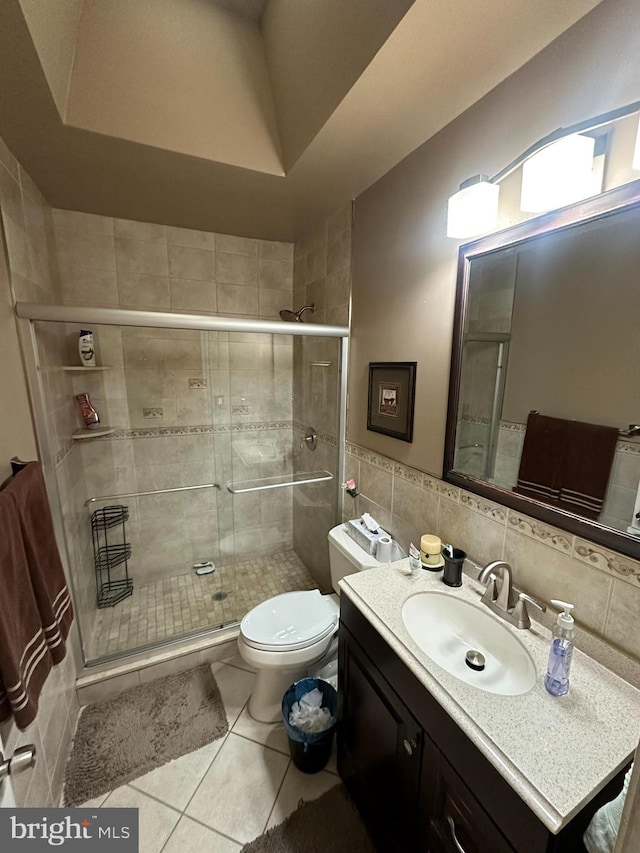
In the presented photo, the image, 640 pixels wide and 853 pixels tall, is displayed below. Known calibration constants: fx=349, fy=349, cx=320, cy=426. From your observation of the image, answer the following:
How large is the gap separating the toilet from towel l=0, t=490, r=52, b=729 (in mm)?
773

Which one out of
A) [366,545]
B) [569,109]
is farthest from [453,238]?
[366,545]

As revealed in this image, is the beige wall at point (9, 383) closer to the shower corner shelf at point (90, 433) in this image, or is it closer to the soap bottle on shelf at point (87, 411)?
the shower corner shelf at point (90, 433)

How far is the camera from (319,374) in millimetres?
2266

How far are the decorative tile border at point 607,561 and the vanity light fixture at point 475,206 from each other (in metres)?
0.97

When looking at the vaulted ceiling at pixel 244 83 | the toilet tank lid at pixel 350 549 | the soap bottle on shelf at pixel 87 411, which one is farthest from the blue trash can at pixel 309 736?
the vaulted ceiling at pixel 244 83

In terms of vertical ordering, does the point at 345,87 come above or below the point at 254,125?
below

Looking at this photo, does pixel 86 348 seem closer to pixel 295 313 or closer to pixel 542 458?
pixel 295 313

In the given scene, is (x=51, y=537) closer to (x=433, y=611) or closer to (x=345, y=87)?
(x=433, y=611)

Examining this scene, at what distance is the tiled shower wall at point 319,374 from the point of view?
78.9 inches

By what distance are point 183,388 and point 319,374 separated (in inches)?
36.5

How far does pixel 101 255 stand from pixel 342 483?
1.98 metres

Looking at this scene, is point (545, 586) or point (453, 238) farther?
point (453, 238)

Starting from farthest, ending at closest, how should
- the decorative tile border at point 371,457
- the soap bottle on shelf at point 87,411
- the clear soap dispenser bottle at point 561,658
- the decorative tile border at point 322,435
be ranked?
A: the decorative tile border at point 322,435, the soap bottle on shelf at point 87,411, the decorative tile border at point 371,457, the clear soap dispenser bottle at point 561,658

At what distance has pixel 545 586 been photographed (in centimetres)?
103
